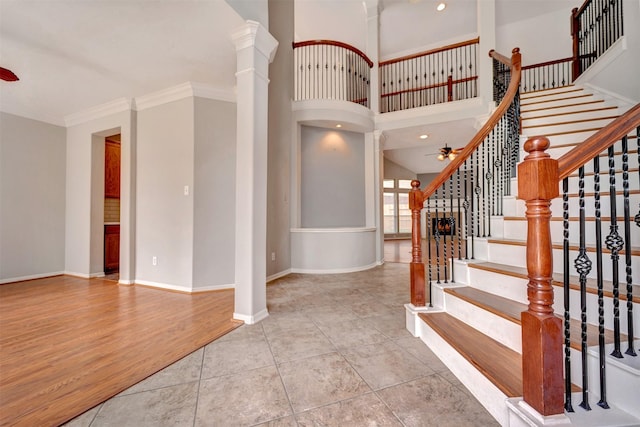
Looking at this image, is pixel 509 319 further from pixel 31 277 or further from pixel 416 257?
pixel 31 277

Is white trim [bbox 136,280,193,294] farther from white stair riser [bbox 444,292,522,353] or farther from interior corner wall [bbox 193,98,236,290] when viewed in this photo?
white stair riser [bbox 444,292,522,353]

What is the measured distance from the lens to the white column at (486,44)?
181 inches

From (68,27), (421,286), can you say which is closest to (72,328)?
(68,27)

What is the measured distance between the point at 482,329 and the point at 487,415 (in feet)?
1.75

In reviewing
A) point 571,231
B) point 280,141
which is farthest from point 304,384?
point 280,141

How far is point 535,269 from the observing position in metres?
1.04

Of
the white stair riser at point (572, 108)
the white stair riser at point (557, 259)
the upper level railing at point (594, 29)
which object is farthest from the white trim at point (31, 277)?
the upper level railing at point (594, 29)

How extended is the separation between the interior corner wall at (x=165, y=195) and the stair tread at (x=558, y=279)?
3.25 meters

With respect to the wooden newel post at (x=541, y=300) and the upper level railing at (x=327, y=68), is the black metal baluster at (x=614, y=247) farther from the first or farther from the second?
the upper level railing at (x=327, y=68)

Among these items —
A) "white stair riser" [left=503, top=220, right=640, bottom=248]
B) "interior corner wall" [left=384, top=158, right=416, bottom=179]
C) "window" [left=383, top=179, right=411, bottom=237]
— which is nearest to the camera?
"white stair riser" [left=503, top=220, right=640, bottom=248]

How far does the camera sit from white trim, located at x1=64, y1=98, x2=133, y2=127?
3.81 metres

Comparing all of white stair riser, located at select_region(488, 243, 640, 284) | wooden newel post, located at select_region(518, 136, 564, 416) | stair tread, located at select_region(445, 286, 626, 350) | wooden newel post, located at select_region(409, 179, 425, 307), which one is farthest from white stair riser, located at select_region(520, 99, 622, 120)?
wooden newel post, located at select_region(518, 136, 564, 416)

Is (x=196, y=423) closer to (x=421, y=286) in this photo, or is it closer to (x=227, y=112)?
(x=421, y=286)

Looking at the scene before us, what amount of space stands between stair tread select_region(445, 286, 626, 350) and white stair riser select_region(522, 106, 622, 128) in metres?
2.85
